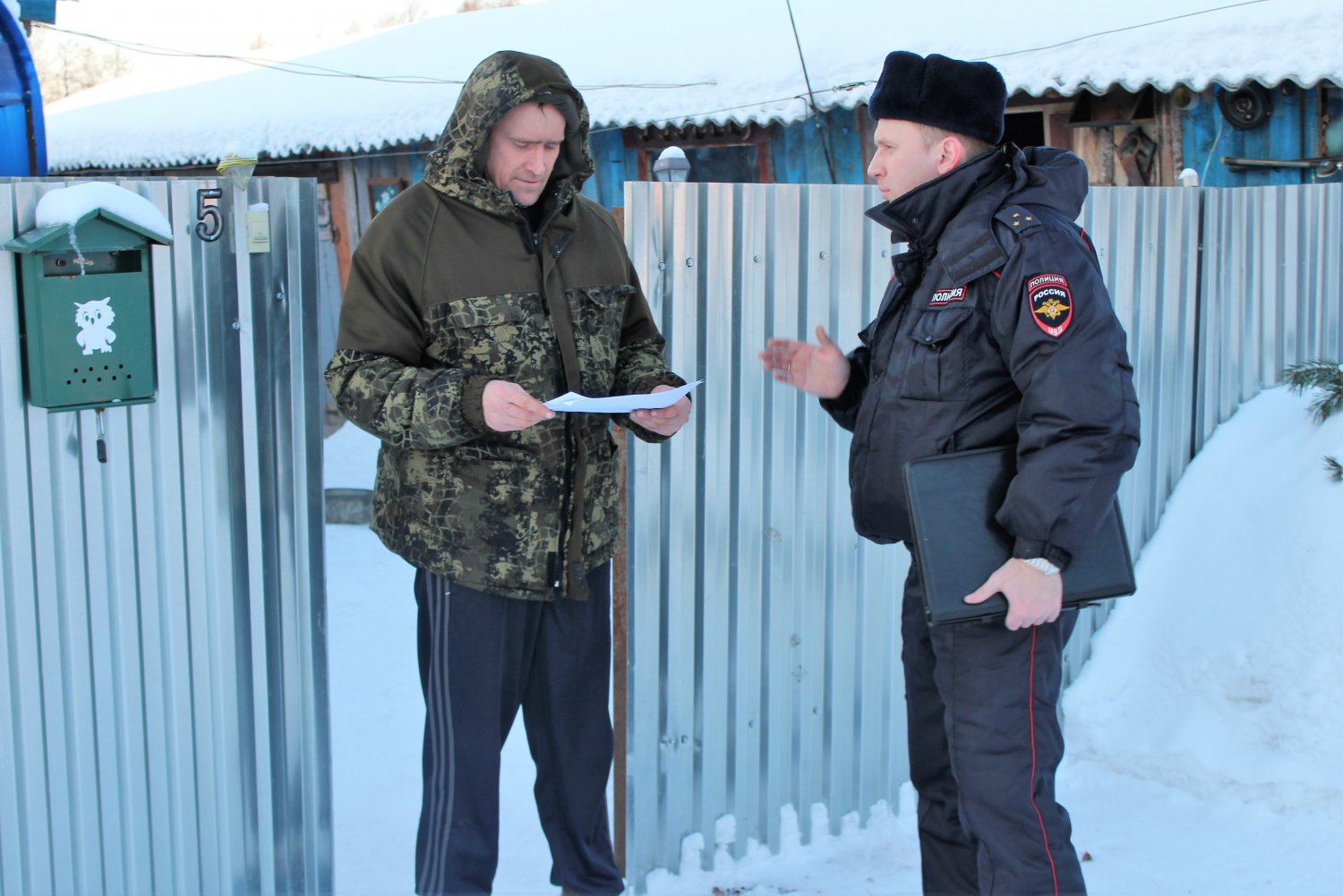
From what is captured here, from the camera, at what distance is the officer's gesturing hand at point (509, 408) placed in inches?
92.6

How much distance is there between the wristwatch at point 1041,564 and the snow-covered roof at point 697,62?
5.59m

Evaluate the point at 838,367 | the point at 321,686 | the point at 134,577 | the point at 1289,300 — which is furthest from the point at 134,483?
the point at 1289,300

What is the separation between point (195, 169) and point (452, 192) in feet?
39.1

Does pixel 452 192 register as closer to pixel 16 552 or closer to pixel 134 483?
pixel 134 483

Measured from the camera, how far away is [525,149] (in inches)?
100

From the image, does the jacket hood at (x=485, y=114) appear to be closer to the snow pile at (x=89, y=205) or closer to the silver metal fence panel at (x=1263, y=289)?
the snow pile at (x=89, y=205)

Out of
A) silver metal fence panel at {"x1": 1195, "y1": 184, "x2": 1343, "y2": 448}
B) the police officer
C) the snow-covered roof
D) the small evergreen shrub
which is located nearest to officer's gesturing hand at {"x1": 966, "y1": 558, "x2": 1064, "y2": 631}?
the police officer

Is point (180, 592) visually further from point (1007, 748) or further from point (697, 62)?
point (697, 62)

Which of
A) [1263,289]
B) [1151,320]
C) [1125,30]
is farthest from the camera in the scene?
[1125,30]

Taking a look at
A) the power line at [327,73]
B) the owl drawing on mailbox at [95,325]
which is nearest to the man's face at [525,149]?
the owl drawing on mailbox at [95,325]

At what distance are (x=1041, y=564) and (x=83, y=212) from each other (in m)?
1.97

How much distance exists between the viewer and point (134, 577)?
269cm

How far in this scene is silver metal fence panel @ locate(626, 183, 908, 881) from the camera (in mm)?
3287

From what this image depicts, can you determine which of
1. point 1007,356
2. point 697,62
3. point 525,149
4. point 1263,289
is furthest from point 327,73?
point 1007,356
